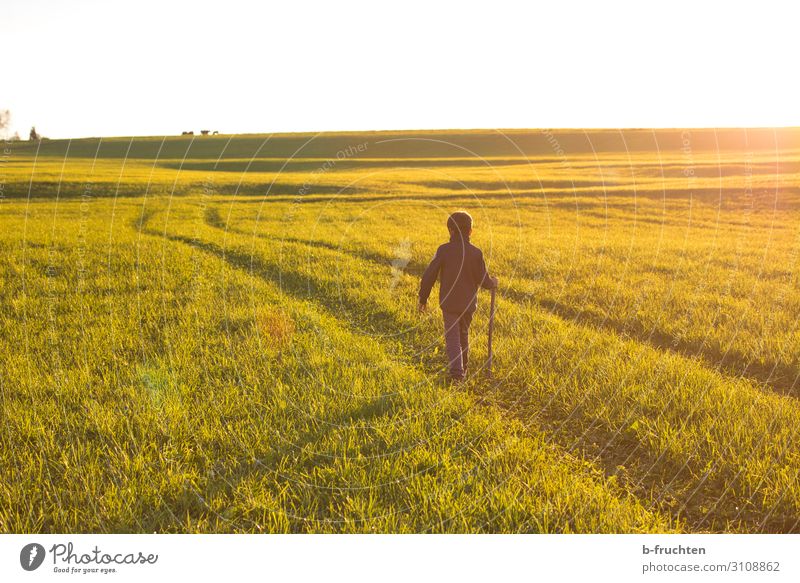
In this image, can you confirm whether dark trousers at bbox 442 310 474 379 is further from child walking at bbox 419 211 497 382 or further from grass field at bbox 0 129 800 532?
grass field at bbox 0 129 800 532

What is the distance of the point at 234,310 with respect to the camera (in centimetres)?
1017

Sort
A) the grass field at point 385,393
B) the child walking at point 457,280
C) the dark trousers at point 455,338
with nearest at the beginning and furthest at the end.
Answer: the grass field at point 385,393, the child walking at point 457,280, the dark trousers at point 455,338

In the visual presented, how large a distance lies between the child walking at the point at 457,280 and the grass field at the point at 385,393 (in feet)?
1.83

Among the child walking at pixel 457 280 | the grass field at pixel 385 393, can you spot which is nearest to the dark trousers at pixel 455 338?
the child walking at pixel 457 280

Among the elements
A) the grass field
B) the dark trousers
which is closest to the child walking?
the dark trousers

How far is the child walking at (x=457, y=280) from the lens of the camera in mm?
6766

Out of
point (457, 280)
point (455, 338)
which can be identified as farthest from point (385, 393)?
point (457, 280)

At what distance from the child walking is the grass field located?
56 cm

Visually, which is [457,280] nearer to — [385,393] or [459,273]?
[459,273]

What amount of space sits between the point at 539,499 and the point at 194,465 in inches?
119

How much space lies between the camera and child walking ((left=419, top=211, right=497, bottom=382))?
677cm

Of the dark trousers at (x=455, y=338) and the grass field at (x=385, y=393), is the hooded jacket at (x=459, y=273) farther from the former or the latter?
the grass field at (x=385, y=393)

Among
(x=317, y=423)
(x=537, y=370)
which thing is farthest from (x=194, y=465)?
(x=537, y=370)

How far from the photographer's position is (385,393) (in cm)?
641
